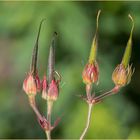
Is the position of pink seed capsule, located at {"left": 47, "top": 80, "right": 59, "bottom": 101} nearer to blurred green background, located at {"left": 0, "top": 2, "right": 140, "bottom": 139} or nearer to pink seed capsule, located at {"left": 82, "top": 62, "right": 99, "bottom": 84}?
pink seed capsule, located at {"left": 82, "top": 62, "right": 99, "bottom": 84}

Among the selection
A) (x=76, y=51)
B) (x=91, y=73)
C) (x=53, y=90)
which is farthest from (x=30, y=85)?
(x=76, y=51)

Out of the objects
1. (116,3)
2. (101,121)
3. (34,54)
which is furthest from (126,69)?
(116,3)

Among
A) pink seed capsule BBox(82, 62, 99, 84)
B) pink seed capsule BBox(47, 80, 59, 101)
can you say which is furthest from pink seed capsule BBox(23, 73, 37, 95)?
pink seed capsule BBox(82, 62, 99, 84)

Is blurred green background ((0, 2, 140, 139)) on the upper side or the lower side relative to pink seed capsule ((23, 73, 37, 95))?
lower

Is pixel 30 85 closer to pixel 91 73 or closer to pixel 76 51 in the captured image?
pixel 91 73

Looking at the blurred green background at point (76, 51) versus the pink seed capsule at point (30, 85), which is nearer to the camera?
the pink seed capsule at point (30, 85)

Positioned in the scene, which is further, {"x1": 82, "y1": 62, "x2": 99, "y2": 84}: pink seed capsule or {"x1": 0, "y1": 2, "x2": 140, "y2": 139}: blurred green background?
{"x1": 0, "y1": 2, "x2": 140, "y2": 139}: blurred green background

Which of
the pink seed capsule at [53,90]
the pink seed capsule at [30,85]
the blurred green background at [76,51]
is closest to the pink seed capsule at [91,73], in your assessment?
the pink seed capsule at [53,90]

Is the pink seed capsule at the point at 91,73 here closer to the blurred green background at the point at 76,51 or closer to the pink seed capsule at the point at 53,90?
the pink seed capsule at the point at 53,90

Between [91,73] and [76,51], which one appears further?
[76,51]
